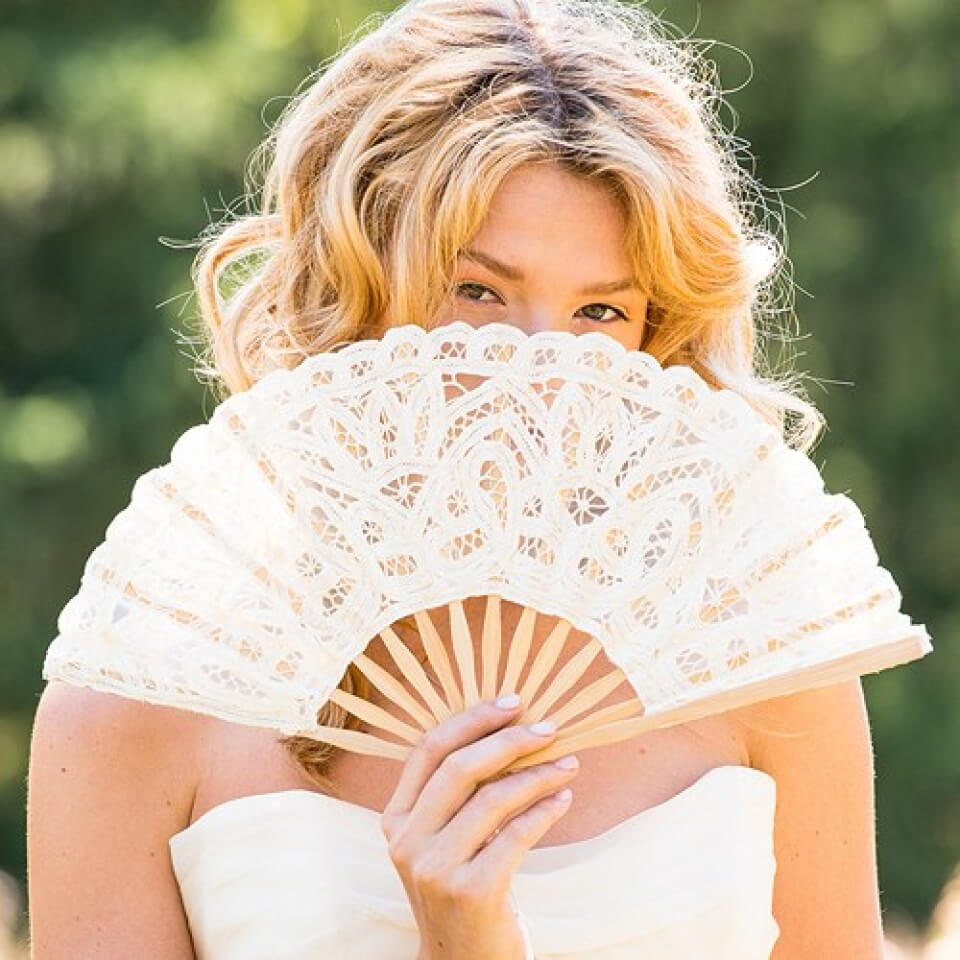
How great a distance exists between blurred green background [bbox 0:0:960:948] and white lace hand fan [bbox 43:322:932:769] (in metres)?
8.33

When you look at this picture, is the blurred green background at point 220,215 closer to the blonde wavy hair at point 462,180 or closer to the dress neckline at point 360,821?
the blonde wavy hair at point 462,180

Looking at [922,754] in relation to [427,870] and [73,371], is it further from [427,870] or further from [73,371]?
[427,870]

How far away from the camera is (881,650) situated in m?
2.58

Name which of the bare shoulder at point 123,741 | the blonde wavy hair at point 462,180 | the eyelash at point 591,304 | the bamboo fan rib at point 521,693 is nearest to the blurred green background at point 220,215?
the blonde wavy hair at point 462,180

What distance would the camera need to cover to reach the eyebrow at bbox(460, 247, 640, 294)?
3131 mm

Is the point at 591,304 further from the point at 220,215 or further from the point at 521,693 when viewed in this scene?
the point at 220,215

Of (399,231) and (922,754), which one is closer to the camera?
(399,231)

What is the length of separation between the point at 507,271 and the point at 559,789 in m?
0.82

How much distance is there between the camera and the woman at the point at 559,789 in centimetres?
305

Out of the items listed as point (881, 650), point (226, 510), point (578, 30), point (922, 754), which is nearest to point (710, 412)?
point (881, 650)

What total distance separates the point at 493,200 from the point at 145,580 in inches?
31.1

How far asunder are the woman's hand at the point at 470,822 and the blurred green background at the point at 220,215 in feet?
28.5

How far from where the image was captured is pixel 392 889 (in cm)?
303

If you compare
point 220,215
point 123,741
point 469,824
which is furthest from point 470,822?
point 220,215
